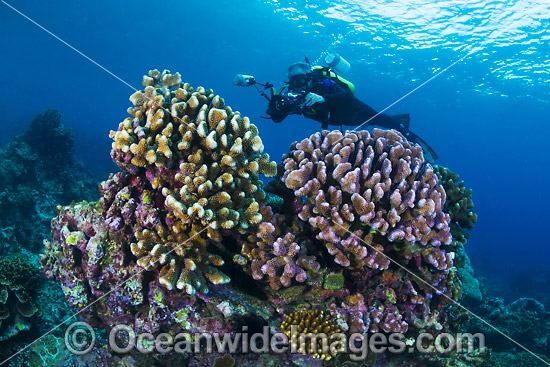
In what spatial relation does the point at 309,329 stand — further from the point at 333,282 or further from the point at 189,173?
the point at 189,173

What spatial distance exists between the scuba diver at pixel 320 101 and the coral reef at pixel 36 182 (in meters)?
7.37

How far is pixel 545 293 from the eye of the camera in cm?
2019

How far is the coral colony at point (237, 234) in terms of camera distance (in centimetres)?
349

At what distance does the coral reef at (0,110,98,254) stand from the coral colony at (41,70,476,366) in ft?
19.2

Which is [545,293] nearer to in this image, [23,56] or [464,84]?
[464,84]

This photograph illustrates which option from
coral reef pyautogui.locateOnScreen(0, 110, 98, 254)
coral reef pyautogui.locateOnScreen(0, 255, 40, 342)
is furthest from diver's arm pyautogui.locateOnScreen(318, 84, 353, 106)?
coral reef pyautogui.locateOnScreen(0, 110, 98, 254)

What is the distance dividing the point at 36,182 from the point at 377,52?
32910mm

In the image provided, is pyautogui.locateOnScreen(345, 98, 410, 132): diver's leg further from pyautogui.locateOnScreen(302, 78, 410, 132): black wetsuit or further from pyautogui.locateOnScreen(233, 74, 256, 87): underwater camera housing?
pyautogui.locateOnScreen(233, 74, 256, 87): underwater camera housing

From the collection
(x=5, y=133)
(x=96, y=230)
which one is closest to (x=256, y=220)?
(x=96, y=230)

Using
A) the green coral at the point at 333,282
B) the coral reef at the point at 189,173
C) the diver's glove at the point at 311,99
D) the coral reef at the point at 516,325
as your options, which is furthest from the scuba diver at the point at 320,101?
the coral reef at the point at 516,325

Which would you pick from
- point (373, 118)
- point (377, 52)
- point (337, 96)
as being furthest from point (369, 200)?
point (377, 52)

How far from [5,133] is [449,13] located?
120 feet

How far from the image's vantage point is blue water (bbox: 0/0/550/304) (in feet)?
76.9

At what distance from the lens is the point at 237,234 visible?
396 centimetres
